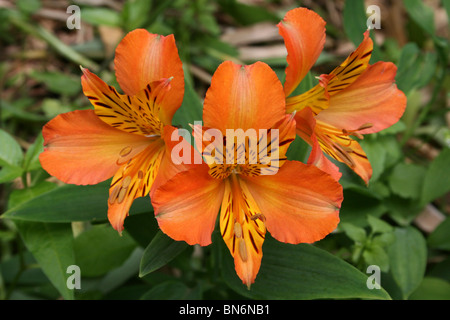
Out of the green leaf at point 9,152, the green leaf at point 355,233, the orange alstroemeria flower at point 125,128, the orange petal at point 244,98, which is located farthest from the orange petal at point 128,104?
the green leaf at point 355,233

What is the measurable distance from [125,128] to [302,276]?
1.96 feet

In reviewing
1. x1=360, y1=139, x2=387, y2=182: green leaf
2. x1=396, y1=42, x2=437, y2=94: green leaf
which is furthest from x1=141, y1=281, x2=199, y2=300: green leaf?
x1=396, y1=42, x2=437, y2=94: green leaf

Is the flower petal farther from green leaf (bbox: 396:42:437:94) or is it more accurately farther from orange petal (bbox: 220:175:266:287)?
green leaf (bbox: 396:42:437:94)

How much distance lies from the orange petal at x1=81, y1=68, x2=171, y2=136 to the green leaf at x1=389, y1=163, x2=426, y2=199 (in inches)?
38.3

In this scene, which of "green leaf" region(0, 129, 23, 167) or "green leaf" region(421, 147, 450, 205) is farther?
"green leaf" region(421, 147, 450, 205)

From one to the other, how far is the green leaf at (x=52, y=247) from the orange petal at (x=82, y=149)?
0.93 ft

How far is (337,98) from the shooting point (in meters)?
1.13

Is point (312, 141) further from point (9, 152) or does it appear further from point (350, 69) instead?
point (9, 152)

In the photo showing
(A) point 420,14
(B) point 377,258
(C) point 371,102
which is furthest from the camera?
(A) point 420,14

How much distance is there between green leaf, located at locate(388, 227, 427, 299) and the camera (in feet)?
4.42

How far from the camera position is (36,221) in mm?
1229

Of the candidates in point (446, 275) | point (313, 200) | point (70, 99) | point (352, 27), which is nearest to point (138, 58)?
point (313, 200)

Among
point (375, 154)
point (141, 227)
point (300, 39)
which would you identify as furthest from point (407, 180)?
point (141, 227)

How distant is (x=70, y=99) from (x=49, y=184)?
1.09 m
